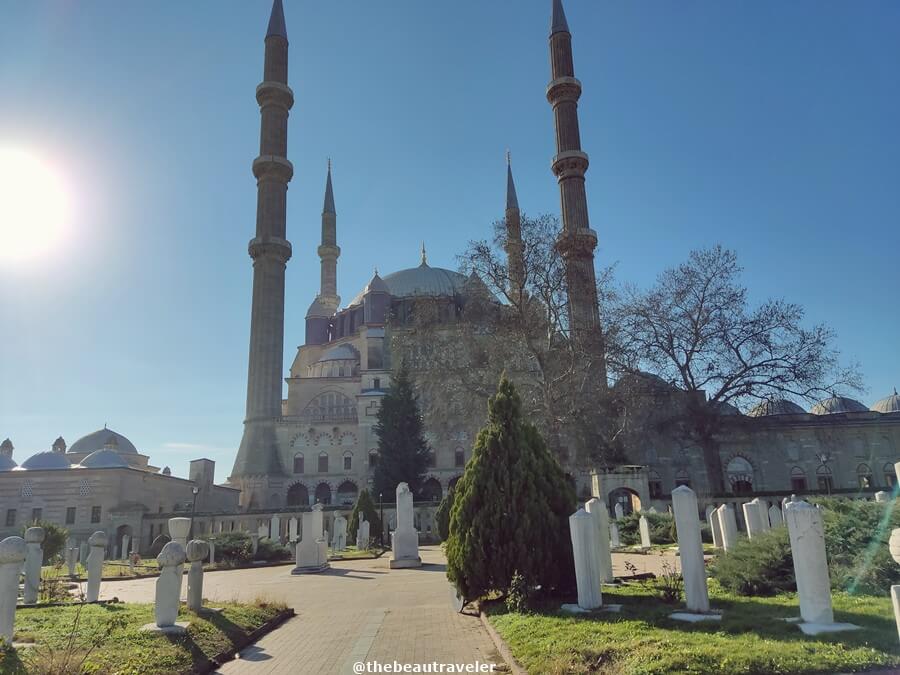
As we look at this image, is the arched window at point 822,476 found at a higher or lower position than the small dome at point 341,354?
lower

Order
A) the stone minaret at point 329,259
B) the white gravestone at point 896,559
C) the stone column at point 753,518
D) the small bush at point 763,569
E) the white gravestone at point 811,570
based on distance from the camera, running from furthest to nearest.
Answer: the stone minaret at point 329,259, the stone column at point 753,518, the small bush at point 763,569, the white gravestone at point 811,570, the white gravestone at point 896,559

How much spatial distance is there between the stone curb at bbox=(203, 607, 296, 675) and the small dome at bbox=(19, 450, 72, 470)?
3187 centimetres

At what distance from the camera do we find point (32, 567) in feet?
35.3

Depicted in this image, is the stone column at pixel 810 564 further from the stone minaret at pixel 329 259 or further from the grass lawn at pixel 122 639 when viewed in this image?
the stone minaret at pixel 329 259

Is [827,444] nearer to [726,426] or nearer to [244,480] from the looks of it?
[726,426]

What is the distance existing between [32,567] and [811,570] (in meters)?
11.4

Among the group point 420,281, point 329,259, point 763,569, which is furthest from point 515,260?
point 329,259

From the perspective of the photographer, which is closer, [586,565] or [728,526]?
[586,565]

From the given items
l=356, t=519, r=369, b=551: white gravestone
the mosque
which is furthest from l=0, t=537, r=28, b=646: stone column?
the mosque

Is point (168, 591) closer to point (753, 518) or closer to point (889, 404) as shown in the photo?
point (753, 518)

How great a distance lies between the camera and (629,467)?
28344 millimetres

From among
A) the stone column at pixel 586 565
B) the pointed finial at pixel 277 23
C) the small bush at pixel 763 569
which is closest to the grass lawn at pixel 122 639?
the stone column at pixel 586 565

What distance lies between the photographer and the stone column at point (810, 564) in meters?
6.09

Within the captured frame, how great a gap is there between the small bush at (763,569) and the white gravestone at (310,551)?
11.2 m
